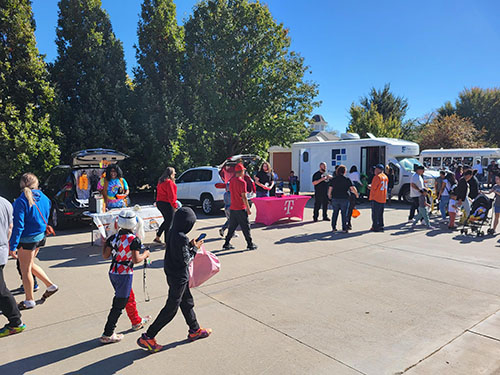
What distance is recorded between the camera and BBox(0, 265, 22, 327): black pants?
3918 mm

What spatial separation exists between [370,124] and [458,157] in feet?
30.6

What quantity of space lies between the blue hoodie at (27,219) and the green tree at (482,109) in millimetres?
47050

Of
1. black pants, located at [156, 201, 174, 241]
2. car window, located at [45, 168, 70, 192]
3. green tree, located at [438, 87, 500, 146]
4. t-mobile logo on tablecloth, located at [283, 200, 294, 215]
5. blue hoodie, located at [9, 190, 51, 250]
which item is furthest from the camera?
green tree, located at [438, 87, 500, 146]

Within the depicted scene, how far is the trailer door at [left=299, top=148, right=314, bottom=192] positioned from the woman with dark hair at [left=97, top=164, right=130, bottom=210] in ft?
37.3

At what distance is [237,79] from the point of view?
60.0ft

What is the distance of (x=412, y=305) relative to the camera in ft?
16.0

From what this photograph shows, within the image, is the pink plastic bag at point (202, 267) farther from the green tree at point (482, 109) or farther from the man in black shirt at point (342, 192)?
the green tree at point (482, 109)

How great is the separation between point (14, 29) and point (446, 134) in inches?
1355

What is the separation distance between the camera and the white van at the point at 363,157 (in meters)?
15.9

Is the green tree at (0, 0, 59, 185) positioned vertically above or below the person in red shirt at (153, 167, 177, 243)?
above

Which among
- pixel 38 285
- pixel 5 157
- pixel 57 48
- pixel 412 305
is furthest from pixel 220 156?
pixel 412 305

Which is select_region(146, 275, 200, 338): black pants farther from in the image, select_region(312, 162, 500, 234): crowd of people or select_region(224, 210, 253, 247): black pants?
select_region(312, 162, 500, 234): crowd of people

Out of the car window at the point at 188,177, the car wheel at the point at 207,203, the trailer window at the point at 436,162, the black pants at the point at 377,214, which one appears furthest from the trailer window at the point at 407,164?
the trailer window at the point at 436,162

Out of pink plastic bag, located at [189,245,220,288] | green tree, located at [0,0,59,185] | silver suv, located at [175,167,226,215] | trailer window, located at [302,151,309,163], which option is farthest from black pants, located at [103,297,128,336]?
trailer window, located at [302,151,309,163]
